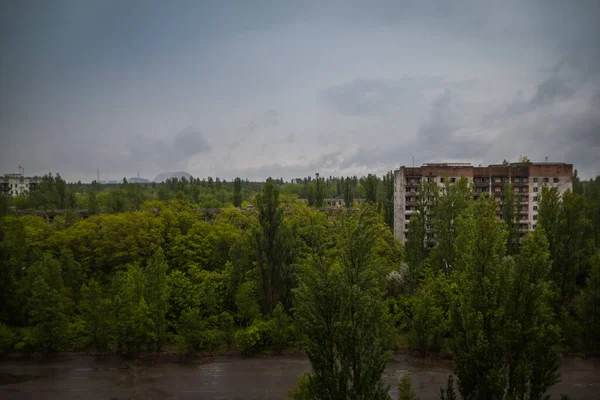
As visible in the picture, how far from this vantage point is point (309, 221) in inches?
1442

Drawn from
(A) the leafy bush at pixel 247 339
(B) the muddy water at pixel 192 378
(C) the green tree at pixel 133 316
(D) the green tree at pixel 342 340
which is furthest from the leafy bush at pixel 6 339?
(D) the green tree at pixel 342 340

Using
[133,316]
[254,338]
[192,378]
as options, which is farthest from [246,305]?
[133,316]

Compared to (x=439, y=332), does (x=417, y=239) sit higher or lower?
higher

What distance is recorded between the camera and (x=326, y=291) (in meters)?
11.8

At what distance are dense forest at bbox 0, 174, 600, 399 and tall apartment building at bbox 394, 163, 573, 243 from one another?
26.5 feet

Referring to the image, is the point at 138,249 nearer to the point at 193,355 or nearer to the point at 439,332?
the point at 193,355

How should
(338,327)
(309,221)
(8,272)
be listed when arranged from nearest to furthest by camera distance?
(338,327)
(8,272)
(309,221)

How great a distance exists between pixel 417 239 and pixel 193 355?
22.3 m

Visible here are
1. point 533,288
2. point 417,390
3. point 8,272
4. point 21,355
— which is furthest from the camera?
point 8,272

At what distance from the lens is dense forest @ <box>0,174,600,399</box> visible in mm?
12086

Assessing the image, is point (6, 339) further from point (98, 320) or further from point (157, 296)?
point (157, 296)

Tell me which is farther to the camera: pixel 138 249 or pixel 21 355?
pixel 138 249

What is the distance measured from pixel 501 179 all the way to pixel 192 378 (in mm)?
51220

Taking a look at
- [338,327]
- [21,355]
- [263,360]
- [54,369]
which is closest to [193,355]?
[263,360]
